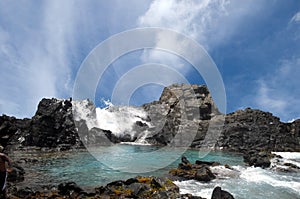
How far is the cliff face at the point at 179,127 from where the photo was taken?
177 ft

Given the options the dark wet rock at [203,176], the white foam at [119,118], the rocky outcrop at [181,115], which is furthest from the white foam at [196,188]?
the white foam at [119,118]

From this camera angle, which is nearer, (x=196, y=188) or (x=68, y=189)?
(x=68, y=189)

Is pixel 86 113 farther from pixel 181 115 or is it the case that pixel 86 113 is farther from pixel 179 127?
pixel 181 115

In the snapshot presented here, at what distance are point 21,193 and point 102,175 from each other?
9336mm

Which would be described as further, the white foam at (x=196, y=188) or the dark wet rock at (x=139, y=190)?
the white foam at (x=196, y=188)

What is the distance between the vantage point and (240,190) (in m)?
19.9

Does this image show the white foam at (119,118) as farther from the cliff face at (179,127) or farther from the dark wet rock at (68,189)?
the dark wet rock at (68,189)

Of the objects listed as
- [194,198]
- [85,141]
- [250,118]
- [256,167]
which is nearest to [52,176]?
[194,198]

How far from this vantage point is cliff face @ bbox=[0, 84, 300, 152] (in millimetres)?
54062

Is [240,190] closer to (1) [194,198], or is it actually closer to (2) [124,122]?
(1) [194,198]

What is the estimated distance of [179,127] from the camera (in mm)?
70938

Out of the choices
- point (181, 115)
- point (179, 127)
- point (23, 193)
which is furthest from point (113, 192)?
point (181, 115)

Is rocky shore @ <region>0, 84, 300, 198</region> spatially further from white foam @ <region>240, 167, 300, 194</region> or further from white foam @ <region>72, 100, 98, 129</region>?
white foam @ <region>240, 167, 300, 194</region>

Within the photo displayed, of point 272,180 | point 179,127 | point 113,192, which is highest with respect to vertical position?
point 179,127
